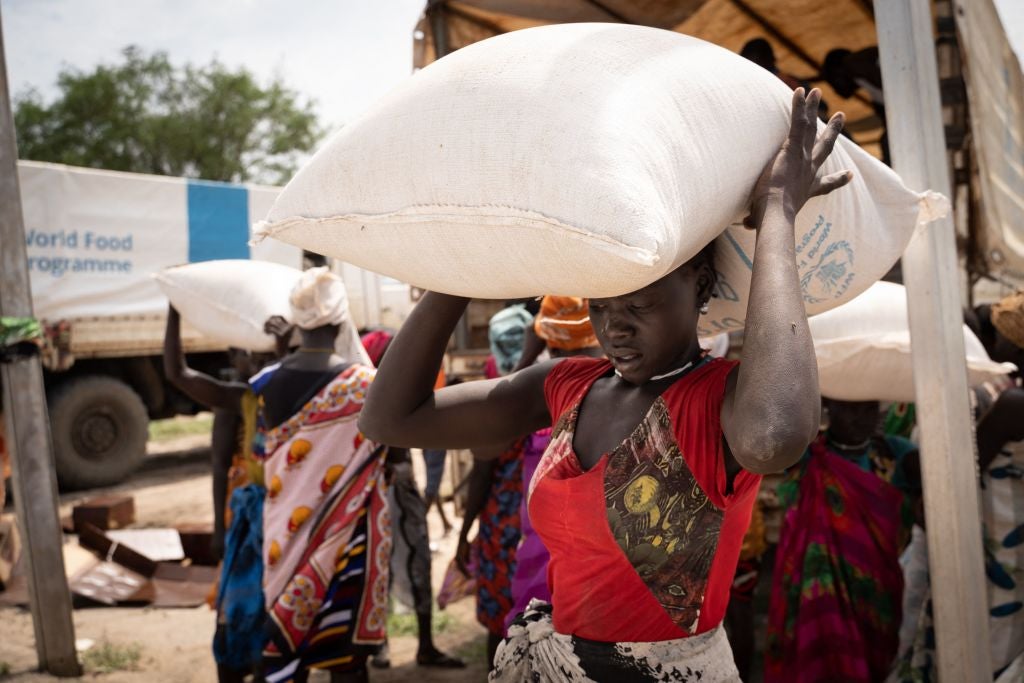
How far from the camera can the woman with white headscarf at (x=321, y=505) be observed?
3004 millimetres

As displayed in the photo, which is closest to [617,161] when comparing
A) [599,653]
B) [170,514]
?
[599,653]

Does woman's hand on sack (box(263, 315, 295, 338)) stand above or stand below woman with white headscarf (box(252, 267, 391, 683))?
above

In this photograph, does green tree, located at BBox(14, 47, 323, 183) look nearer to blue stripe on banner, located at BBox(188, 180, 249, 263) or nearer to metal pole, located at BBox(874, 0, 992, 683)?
blue stripe on banner, located at BBox(188, 180, 249, 263)

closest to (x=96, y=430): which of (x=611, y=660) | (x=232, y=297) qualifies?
(x=232, y=297)

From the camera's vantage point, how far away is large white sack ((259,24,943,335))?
1.05 metres

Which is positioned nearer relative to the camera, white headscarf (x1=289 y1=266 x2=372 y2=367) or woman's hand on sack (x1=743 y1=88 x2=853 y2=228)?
woman's hand on sack (x1=743 y1=88 x2=853 y2=228)

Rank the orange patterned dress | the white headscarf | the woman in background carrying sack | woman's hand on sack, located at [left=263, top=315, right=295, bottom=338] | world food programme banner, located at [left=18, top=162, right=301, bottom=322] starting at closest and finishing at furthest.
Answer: the woman in background carrying sack, the orange patterned dress, the white headscarf, woman's hand on sack, located at [left=263, top=315, right=295, bottom=338], world food programme banner, located at [left=18, top=162, right=301, bottom=322]

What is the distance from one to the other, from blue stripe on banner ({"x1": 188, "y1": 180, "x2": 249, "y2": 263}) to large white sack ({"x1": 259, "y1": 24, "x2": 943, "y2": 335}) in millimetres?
8611

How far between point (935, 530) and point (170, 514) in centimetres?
732

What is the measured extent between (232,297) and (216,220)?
251 inches

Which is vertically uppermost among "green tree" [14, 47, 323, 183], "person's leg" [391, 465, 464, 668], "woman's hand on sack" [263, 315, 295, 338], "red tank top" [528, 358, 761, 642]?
"green tree" [14, 47, 323, 183]

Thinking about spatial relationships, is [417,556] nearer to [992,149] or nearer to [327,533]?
[327,533]

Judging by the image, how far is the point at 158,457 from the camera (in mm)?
11117

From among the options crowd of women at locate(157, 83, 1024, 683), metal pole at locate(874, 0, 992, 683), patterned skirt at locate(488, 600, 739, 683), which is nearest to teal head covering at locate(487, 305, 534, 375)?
crowd of women at locate(157, 83, 1024, 683)
